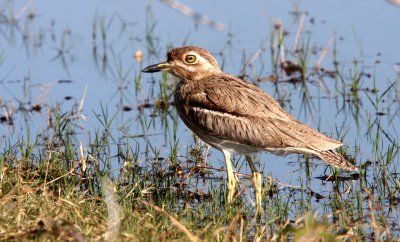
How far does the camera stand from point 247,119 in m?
6.88

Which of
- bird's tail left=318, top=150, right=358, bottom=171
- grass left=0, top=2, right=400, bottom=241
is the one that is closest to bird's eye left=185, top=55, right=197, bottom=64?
grass left=0, top=2, right=400, bottom=241

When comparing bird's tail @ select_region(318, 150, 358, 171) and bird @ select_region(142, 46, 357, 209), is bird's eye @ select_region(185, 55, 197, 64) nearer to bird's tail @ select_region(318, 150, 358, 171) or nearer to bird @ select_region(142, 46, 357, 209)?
bird @ select_region(142, 46, 357, 209)

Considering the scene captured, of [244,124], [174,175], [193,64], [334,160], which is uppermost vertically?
[193,64]

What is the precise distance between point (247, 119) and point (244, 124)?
6 centimetres

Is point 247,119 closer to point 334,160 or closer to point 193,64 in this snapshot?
point 334,160

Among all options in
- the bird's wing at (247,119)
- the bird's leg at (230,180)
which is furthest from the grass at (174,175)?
the bird's wing at (247,119)

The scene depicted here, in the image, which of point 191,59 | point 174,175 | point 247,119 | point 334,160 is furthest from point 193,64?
point 334,160

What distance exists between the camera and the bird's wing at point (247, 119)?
6.73 m

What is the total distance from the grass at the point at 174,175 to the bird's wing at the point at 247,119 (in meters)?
0.45

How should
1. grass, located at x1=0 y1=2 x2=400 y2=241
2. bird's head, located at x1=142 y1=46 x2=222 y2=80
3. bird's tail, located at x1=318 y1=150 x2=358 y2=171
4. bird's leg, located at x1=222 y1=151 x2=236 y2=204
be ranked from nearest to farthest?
grass, located at x1=0 y1=2 x2=400 y2=241 < bird's tail, located at x1=318 y1=150 x2=358 y2=171 < bird's leg, located at x1=222 y1=151 x2=236 y2=204 < bird's head, located at x1=142 y1=46 x2=222 y2=80

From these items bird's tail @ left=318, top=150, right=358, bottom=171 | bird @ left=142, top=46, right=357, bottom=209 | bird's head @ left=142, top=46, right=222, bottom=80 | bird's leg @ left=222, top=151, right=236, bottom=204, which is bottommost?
bird's leg @ left=222, top=151, right=236, bottom=204

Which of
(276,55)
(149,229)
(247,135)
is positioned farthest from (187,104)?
(276,55)

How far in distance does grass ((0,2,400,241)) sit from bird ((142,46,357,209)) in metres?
0.31

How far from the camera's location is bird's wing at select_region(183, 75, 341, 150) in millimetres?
6734
